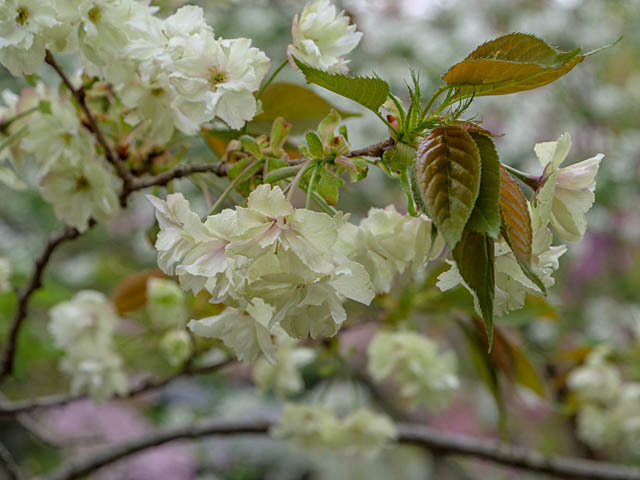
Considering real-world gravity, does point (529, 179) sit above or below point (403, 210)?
above

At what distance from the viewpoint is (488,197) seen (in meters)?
0.32

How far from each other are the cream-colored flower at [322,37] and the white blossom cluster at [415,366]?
0.55 m

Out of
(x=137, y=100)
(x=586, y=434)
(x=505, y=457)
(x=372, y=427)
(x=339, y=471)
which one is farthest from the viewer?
(x=339, y=471)

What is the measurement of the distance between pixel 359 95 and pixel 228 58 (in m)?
0.12

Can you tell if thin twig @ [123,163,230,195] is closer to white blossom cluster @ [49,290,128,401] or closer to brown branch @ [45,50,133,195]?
brown branch @ [45,50,133,195]

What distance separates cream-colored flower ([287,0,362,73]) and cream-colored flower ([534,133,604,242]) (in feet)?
0.57

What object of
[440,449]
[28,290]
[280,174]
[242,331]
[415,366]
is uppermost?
[280,174]

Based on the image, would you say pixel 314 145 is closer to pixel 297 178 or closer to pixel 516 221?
pixel 297 178

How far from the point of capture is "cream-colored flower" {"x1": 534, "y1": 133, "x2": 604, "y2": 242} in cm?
38

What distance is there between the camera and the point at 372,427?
3.05 feet

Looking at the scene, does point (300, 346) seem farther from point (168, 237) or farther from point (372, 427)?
point (168, 237)

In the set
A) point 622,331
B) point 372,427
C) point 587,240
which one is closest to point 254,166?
point 372,427

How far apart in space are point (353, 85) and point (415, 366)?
62cm

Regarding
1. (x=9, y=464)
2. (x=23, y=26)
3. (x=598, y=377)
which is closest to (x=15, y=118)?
(x=23, y=26)
